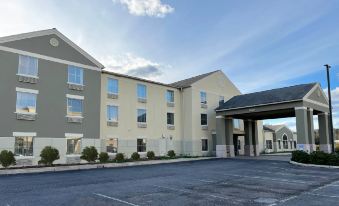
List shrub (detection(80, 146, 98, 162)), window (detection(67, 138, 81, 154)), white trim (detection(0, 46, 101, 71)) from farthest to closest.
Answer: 1. window (detection(67, 138, 81, 154))
2. shrub (detection(80, 146, 98, 162))
3. white trim (detection(0, 46, 101, 71))

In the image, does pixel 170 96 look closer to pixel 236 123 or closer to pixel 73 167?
pixel 236 123

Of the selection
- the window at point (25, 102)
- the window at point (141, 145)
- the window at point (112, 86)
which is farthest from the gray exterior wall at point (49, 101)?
the window at point (141, 145)

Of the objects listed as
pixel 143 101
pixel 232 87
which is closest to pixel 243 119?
pixel 232 87

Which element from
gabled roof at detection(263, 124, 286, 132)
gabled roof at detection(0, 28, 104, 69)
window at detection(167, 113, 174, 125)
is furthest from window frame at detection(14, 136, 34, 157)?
gabled roof at detection(263, 124, 286, 132)

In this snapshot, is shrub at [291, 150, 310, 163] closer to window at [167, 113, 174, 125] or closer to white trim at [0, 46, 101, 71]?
window at [167, 113, 174, 125]

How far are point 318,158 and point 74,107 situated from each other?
20.5 metres

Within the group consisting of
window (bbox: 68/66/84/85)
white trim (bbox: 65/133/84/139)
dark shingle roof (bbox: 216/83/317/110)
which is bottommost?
white trim (bbox: 65/133/84/139)

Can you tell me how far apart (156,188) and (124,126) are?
59.4ft

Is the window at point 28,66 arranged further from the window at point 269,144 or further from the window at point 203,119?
Answer: the window at point 269,144

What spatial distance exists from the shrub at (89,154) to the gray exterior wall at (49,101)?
2151mm

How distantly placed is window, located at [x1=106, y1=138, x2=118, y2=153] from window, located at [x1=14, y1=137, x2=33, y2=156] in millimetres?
7358

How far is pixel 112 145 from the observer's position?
29656 mm

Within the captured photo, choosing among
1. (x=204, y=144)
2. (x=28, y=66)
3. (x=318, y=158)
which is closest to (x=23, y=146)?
(x=28, y=66)

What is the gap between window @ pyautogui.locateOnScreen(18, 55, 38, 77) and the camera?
78.0 feet
